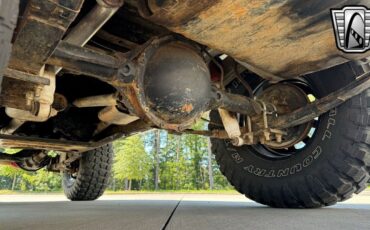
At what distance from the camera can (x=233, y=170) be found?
2414mm

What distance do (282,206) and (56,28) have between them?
1833 millimetres

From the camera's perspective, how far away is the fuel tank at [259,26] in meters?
1.23

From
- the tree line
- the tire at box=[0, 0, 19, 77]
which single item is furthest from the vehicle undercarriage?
the tree line

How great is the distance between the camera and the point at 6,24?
700 mm

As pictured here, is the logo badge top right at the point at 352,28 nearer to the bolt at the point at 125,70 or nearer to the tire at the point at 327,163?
the tire at the point at 327,163

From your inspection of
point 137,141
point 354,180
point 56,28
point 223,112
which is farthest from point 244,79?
point 137,141

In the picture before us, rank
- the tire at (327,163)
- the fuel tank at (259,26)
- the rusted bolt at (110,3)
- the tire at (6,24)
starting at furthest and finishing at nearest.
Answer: the tire at (327,163) < the fuel tank at (259,26) < the rusted bolt at (110,3) < the tire at (6,24)

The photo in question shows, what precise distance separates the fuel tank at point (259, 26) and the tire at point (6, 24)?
0.59m

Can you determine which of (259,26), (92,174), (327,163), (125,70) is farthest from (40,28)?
(92,174)

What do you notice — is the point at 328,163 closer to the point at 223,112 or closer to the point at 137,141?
the point at 223,112

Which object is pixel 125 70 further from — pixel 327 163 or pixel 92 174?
pixel 92 174

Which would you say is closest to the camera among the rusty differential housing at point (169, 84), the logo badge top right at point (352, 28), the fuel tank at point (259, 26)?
the fuel tank at point (259, 26)

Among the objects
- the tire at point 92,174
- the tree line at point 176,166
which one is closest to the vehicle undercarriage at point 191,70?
the tire at point 92,174

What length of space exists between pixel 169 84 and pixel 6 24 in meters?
0.86
